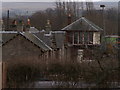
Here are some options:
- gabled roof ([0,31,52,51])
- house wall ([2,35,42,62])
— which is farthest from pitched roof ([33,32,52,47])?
house wall ([2,35,42,62])

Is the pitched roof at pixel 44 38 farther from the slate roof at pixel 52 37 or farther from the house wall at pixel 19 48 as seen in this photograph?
the house wall at pixel 19 48

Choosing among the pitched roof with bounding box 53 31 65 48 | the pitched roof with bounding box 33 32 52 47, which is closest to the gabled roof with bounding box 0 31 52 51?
the pitched roof with bounding box 33 32 52 47

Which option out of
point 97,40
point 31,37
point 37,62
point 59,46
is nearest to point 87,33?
point 97,40

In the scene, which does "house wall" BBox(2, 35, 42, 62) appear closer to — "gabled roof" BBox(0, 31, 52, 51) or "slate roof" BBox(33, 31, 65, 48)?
"gabled roof" BBox(0, 31, 52, 51)

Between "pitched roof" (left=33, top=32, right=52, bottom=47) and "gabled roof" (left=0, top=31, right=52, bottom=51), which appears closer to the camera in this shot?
"gabled roof" (left=0, top=31, right=52, bottom=51)

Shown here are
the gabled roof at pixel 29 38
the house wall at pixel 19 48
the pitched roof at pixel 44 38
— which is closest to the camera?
the house wall at pixel 19 48

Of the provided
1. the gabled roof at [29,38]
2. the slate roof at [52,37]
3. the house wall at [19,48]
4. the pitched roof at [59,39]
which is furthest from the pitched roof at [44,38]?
the house wall at [19,48]

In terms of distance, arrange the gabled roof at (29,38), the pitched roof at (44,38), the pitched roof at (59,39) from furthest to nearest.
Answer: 1. the pitched roof at (59,39)
2. the pitched roof at (44,38)
3. the gabled roof at (29,38)

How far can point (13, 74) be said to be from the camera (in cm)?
905

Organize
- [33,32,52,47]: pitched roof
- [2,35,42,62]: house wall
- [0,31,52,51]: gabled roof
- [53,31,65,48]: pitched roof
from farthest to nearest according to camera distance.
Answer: [53,31,65,48]: pitched roof
[33,32,52,47]: pitched roof
[0,31,52,51]: gabled roof
[2,35,42,62]: house wall

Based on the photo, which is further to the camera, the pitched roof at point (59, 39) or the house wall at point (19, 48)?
the pitched roof at point (59, 39)

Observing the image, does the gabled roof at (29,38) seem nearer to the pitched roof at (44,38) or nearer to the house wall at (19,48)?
the house wall at (19,48)

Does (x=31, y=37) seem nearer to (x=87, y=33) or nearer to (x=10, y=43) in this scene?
(x=10, y=43)

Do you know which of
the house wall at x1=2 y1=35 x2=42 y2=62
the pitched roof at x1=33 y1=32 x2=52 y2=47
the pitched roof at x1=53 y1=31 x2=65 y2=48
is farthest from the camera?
the pitched roof at x1=53 y1=31 x2=65 y2=48
